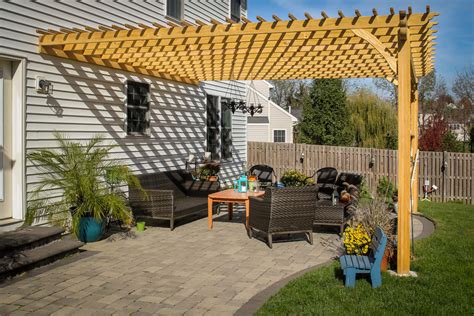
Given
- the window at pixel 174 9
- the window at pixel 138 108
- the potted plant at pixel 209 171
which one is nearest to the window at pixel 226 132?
the potted plant at pixel 209 171

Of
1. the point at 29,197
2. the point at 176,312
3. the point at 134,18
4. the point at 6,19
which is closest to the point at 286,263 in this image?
the point at 176,312

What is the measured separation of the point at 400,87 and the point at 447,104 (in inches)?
1168

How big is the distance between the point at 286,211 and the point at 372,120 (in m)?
14.1

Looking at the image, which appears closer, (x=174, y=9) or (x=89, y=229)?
(x=89, y=229)

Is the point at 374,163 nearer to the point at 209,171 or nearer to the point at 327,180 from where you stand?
the point at 327,180

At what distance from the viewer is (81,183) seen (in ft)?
22.9

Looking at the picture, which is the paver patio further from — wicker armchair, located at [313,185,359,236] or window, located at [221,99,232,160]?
window, located at [221,99,232,160]

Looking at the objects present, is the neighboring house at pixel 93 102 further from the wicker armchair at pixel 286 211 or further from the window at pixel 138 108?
the wicker armchair at pixel 286 211

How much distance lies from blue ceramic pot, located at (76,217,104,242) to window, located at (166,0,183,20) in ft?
19.0

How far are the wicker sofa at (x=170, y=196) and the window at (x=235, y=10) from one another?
6.42m

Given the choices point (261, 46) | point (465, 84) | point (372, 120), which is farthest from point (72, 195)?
point (465, 84)

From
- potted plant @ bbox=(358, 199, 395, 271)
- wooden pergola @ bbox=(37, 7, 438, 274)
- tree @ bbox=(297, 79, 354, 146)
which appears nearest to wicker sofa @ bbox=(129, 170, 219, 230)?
wooden pergola @ bbox=(37, 7, 438, 274)

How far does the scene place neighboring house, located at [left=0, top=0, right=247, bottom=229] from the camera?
22.2ft

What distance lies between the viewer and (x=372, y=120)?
1992 centimetres
